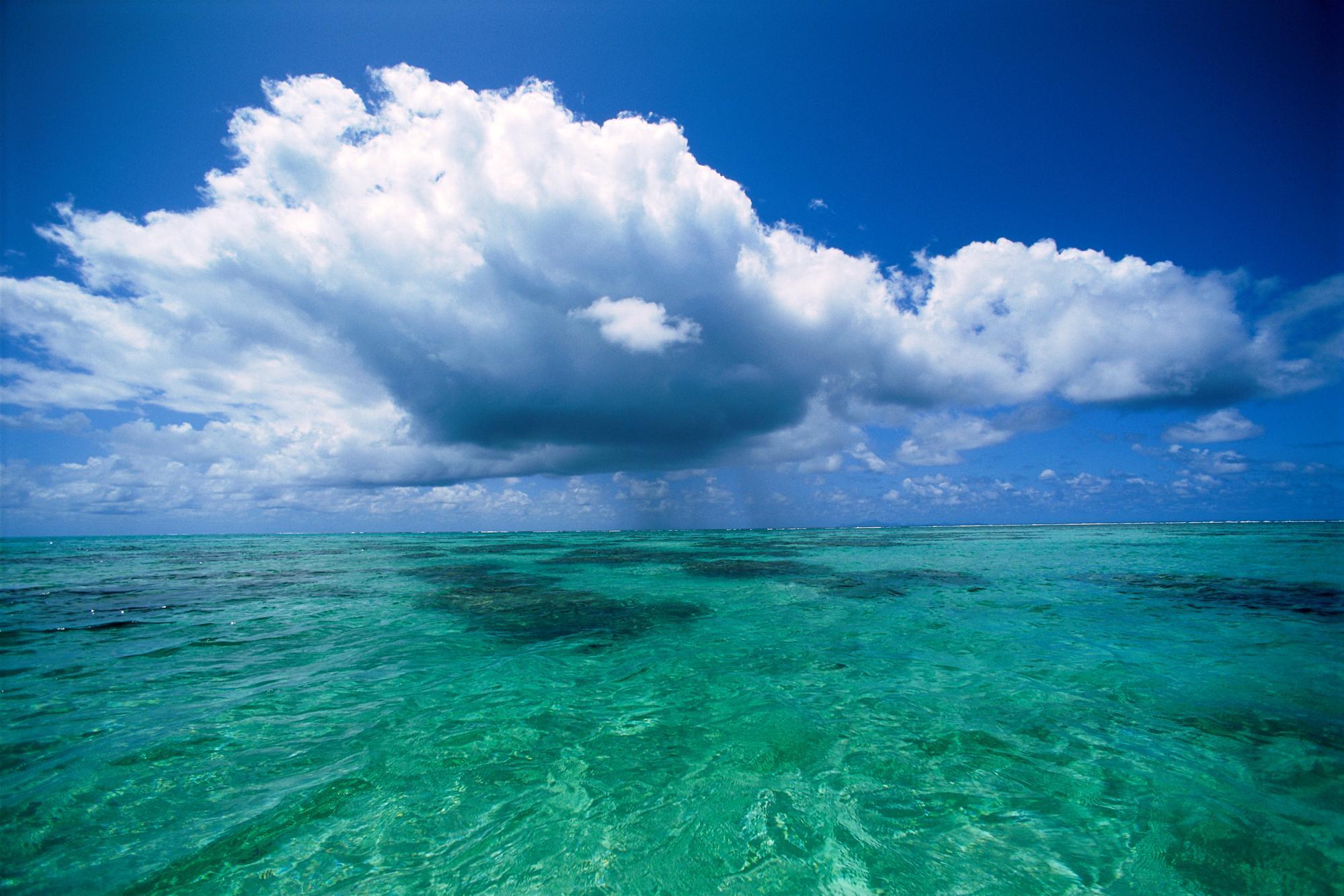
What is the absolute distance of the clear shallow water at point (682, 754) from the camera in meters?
4.85

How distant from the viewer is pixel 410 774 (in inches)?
259

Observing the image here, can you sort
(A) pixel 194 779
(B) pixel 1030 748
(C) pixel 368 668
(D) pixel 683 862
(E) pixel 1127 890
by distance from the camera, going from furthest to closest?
(C) pixel 368 668
(B) pixel 1030 748
(A) pixel 194 779
(D) pixel 683 862
(E) pixel 1127 890

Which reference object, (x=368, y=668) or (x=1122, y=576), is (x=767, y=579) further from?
(x=368, y=668)

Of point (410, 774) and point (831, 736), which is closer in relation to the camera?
point (410, 774)

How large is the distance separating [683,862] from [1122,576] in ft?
109

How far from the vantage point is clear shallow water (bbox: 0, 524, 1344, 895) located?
15.9ft

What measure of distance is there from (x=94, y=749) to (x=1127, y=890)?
1301 centimetres

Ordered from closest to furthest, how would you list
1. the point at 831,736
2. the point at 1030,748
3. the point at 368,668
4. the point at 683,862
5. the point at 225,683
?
the point at 683,862 < the point at 1030,748 < the point at 831,736 < the point at 225,683 < the point at 368,668

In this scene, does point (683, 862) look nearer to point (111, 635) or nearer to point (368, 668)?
point (368, 668)

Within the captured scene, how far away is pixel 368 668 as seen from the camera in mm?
11438

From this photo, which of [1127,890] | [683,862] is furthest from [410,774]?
[1127,890]

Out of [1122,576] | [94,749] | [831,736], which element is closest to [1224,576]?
[1122,576]

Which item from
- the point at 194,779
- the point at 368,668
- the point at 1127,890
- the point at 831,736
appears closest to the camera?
the point at 1127,890

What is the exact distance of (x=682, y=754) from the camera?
714 cm
